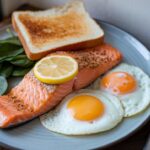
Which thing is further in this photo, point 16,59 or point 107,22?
point 107,22

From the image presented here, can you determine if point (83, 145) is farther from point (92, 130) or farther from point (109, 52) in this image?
point (109, 52)

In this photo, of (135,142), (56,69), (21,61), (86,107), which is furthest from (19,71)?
(135,142)

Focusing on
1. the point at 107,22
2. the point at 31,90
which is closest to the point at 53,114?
the point at 31,90

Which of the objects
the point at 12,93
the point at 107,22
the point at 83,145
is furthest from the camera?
the point at 107,22

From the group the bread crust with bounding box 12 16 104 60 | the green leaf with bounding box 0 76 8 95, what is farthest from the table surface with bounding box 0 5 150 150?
the bread crust with bounding box 12 16 104 60

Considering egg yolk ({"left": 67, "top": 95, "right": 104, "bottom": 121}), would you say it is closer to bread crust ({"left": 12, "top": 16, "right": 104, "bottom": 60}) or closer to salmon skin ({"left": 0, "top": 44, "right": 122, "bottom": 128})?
salmon skin ({"left": 0, "top": 44, "right": 122, "bottom": 128})

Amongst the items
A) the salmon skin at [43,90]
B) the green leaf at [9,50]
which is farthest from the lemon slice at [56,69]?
the green leaf at [9,50]
